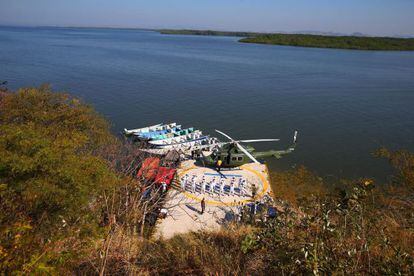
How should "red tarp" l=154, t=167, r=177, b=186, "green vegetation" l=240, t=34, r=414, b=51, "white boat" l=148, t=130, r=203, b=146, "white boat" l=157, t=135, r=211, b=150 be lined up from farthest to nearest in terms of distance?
"green vegetation" l=240, t=34, r=414, b=51 < "white boat" l=148, t=130, r=203, b=146 < "white boat" l=157, t=135, r=211, b=150 < "red tarp" l=154, t=167, r=177, b=186

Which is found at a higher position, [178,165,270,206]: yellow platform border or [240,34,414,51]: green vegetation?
[240,34,414,51]: green vegetation

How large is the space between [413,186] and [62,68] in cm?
5559

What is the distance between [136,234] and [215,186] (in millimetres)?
10698

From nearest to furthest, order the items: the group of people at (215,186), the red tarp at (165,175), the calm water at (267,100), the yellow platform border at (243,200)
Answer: the yellow platform border at (243,200)
the red tarp at (165,175)
the group of people at (215,186)
the calm water at (267,100)

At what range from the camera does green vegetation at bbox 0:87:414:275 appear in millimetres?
4551

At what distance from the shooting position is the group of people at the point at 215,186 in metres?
16.8

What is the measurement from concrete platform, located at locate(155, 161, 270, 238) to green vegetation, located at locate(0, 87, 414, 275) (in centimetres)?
390

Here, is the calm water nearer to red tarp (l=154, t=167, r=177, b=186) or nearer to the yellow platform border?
the yellow platform border

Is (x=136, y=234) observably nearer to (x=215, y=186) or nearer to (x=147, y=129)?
(x=215, y=186)

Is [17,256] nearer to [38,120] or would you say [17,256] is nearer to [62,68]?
[38,120]

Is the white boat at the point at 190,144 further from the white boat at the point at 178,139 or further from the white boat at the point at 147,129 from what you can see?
the white boat at the point at 147,129

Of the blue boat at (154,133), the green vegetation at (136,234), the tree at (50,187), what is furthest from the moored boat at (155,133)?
the tree at (50,187)

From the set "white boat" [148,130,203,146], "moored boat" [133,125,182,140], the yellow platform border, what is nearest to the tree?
the yellow platform border

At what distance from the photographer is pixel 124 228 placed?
6492 millimetres
